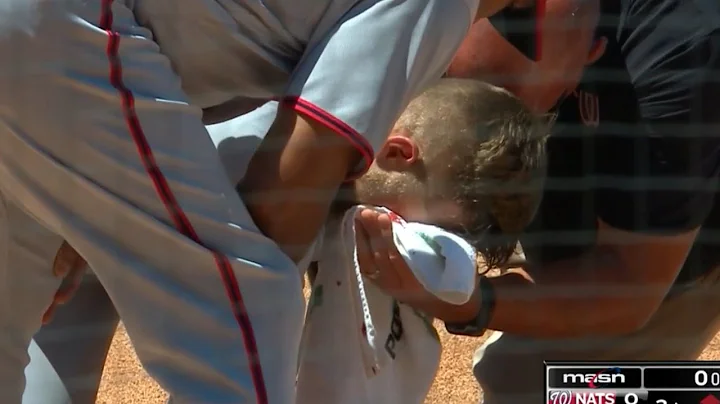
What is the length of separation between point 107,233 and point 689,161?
0.71 m

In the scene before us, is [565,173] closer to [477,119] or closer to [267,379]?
[477,119]

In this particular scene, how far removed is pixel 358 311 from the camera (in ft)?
3.45

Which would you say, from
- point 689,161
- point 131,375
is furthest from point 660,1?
point 131,375

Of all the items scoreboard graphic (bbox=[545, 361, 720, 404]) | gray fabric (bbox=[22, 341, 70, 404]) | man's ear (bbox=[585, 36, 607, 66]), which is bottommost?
gray fabric (bbox=[22, 341, 70, 404])

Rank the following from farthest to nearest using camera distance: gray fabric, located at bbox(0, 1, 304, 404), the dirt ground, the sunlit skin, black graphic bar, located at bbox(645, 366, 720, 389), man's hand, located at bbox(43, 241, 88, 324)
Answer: the dirt ground < black graphic bar, located at bbox(645, 366, 720, 389) < the sunlit skin < man's hand, located at bbox(43, 241, 88, 324) < gray fabric, located at bbox(0, 1, 304, 404)

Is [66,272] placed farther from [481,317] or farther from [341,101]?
[481,317]

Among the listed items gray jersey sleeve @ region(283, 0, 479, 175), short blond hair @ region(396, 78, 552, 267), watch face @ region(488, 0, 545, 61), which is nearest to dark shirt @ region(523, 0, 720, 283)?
watch face @ region(488, 0, 545, 61)

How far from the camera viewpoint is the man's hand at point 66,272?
3.28 ft

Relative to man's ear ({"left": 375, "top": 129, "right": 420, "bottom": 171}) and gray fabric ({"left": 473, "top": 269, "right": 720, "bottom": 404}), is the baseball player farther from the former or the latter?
gray fabric ({"left": 473, "top": 269, "right": 720, "bottom": 404})

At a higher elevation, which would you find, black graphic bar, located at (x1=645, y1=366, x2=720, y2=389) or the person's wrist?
the person's wrist

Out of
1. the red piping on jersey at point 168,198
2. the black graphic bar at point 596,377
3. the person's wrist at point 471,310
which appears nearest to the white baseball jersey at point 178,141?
the red piping on jersey at point 168,198

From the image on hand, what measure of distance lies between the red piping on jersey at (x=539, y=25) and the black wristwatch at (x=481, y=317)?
0.87ft

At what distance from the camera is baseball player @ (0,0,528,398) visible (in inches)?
32.1

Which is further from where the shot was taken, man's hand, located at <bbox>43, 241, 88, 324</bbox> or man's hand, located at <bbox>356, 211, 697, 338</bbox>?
man's hand, located at <bbox>356, 211, 697, 338</bbox>
